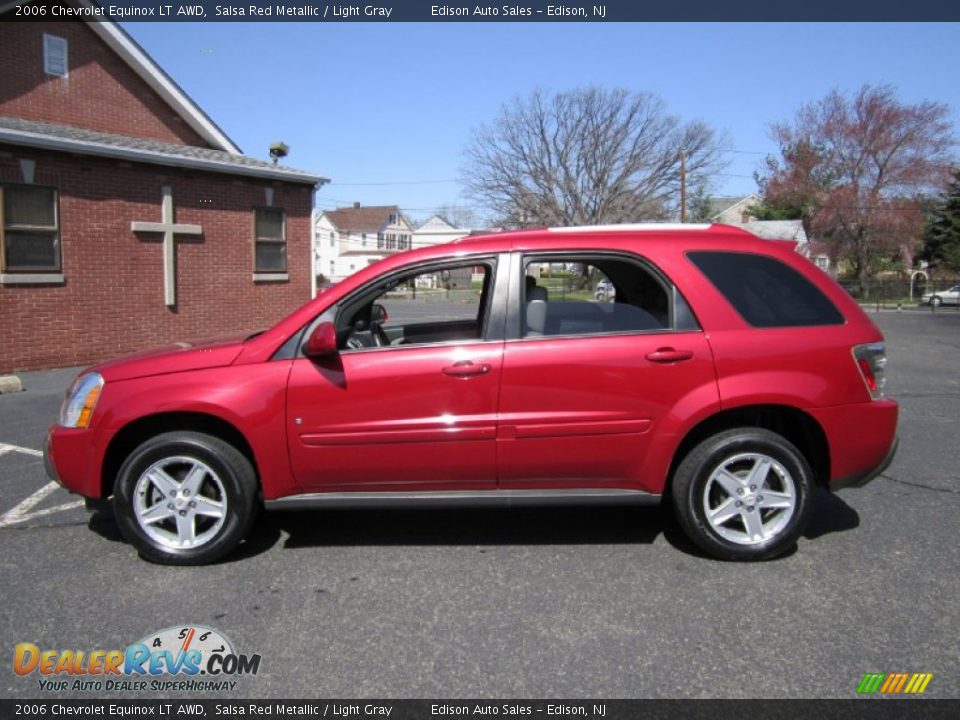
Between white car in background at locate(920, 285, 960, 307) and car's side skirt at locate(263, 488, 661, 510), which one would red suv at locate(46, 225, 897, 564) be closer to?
car's side skirt at locate(263, 488, 661, 510)

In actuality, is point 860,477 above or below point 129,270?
below

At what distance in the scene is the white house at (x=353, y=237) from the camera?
70.8m

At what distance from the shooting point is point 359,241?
238 feet

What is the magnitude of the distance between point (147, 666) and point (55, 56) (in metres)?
13.7

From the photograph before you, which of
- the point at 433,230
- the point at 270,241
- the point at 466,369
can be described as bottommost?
the point at 466,369

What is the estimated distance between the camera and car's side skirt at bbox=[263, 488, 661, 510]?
381 cm

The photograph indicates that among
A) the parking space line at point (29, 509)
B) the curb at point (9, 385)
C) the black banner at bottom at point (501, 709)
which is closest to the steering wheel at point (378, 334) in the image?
the black banner at bottom at point (501, 709)

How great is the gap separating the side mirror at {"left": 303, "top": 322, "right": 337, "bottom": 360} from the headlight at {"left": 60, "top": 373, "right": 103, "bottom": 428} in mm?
1180

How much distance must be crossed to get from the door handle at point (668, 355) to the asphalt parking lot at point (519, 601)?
3.54 feet

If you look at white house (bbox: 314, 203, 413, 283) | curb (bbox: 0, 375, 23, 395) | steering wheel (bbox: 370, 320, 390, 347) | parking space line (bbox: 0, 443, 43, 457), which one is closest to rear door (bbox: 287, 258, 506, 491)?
steering wheel (bbox: 370, 320, 390, 347)

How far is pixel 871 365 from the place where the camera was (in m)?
3.83

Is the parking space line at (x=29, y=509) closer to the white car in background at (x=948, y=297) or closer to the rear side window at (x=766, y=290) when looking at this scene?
the rear side window at (x=766, y=290)

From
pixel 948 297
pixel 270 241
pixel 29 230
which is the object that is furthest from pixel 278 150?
pixel 948 297

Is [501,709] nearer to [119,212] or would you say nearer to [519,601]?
[519,601]
